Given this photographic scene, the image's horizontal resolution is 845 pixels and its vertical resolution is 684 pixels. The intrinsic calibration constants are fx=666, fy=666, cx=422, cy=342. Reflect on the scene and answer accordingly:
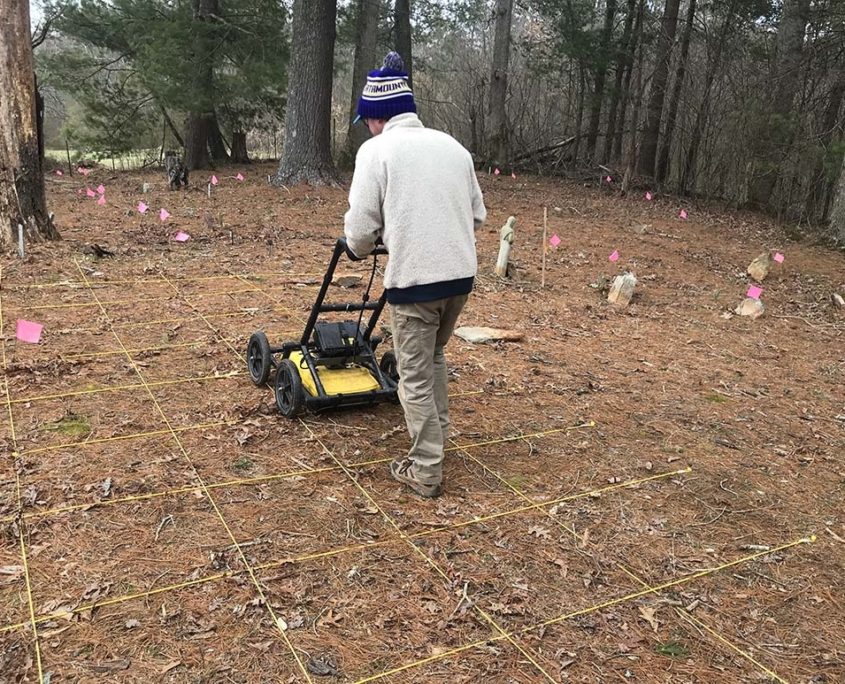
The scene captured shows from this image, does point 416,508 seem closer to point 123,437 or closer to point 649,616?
point 649,616

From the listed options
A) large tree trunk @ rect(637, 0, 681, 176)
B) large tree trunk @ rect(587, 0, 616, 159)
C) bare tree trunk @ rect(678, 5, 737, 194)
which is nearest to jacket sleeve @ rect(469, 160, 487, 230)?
bare tree trunk @ rect(678, 5, 737, 194)

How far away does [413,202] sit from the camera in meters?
2.60

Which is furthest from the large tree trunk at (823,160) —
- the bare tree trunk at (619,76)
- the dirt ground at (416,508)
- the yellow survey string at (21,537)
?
the yellow survey string at (21,537)

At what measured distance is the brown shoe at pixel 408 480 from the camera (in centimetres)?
294

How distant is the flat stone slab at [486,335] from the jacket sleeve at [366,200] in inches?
99.5

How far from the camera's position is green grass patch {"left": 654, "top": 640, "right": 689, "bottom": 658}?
84.7 inches

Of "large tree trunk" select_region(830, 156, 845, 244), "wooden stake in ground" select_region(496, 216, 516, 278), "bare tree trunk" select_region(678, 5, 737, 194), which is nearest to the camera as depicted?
"wooden stake in ground" select_region(496, 216, 516, 278)

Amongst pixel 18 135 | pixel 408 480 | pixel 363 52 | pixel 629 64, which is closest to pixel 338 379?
pixel 408 480

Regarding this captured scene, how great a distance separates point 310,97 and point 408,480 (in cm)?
934

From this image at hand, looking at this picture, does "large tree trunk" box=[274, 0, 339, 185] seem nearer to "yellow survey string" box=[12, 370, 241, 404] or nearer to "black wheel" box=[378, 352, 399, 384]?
"yellow survey string" box=[12, 370, 241, 404]

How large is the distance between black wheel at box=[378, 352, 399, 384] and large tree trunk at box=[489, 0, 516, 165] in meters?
13.2

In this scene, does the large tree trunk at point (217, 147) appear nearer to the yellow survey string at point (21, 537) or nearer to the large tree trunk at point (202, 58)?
the large tree trunk at point (202, 58)

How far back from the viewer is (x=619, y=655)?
213 cm

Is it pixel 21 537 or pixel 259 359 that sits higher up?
pixel 259 359
